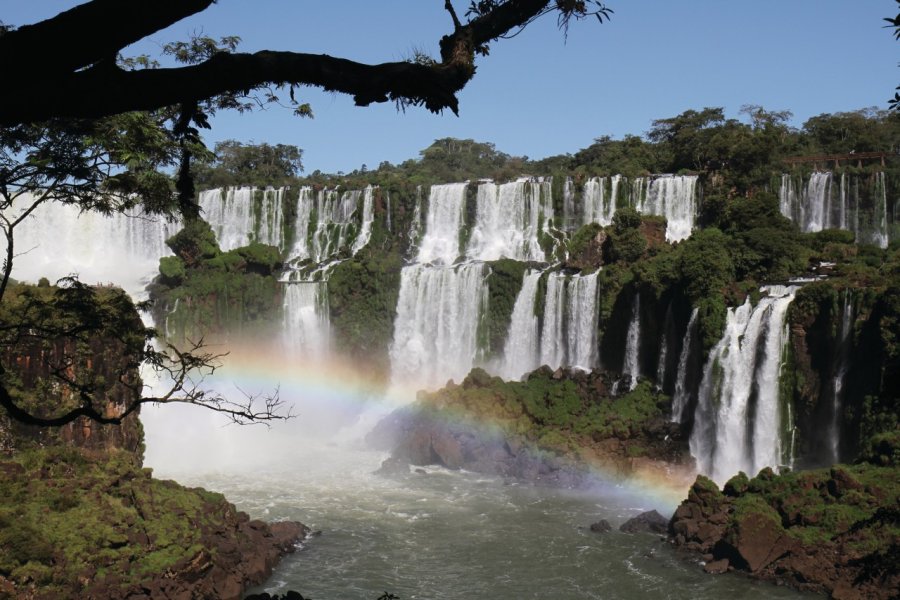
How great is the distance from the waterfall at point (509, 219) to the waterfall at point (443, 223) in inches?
37.1

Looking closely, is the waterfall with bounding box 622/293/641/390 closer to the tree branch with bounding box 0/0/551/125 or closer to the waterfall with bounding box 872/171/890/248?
the waterfall with bounding box 872/171/890/248

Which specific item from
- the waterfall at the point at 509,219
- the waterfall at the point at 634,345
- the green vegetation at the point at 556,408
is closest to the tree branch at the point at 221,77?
the green vegetation at the point at 556,408

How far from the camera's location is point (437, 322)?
128 feet

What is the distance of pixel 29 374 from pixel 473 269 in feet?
65.8

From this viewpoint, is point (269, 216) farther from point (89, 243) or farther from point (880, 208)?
point (880, 208)

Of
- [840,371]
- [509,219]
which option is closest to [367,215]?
[509,219]

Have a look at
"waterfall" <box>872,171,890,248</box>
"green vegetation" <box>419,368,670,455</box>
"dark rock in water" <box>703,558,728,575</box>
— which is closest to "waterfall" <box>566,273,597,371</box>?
"green vegetation" <box>419,368,670,455</box>

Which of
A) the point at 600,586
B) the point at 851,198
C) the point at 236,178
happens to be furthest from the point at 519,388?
the point at 236,178

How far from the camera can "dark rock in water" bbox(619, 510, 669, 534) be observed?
75.2 feet

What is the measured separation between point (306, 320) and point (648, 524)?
2248cm

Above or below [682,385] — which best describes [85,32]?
above

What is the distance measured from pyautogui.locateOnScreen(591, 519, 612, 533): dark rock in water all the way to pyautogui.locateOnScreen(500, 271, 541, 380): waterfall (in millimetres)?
12972

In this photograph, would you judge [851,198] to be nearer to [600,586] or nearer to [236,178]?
[600,586]

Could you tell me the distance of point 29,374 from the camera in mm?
21031
